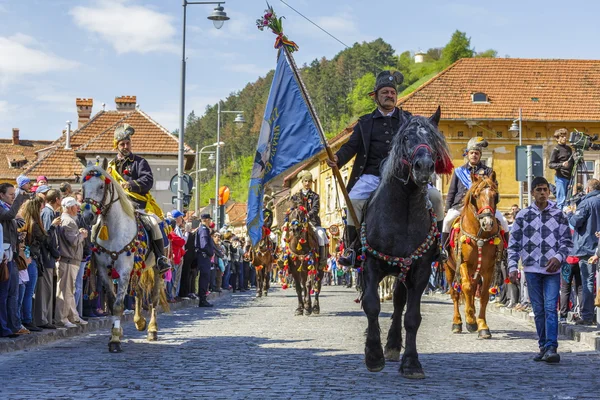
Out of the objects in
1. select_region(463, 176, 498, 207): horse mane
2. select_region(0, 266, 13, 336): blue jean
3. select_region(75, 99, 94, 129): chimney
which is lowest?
select_region(0, 266, 13, 336): blue jean

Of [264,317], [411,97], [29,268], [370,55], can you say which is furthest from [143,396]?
[370,55]

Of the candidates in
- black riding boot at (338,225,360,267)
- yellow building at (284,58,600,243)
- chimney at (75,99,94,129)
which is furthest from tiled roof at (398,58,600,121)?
black riding boot at (338,225,360,267)

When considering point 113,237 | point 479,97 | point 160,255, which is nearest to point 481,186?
point 160,255

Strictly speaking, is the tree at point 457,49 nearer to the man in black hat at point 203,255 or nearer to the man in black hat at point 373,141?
the man in black hat at point 203,255

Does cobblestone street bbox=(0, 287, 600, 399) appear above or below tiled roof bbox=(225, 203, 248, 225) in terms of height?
below

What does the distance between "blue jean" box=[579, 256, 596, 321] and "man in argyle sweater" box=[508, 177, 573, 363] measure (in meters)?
4.26

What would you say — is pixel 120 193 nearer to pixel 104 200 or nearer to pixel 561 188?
pixel 104 200

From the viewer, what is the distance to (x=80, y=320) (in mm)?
16031

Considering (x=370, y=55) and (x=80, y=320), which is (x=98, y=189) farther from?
(x=370, y=55)

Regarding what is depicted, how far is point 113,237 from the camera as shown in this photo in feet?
42.4

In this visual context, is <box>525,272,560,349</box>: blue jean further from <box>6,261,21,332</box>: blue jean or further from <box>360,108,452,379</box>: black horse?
<box>6,261,21,332</box>: blue jean

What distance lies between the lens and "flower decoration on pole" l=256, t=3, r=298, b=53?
10.8 meters

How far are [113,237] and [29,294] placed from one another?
1.94 meters

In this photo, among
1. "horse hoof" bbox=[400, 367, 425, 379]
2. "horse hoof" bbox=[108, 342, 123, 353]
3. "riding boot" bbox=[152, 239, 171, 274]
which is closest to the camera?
"horse hoof" bbox=[400, 367, 425, 379]
